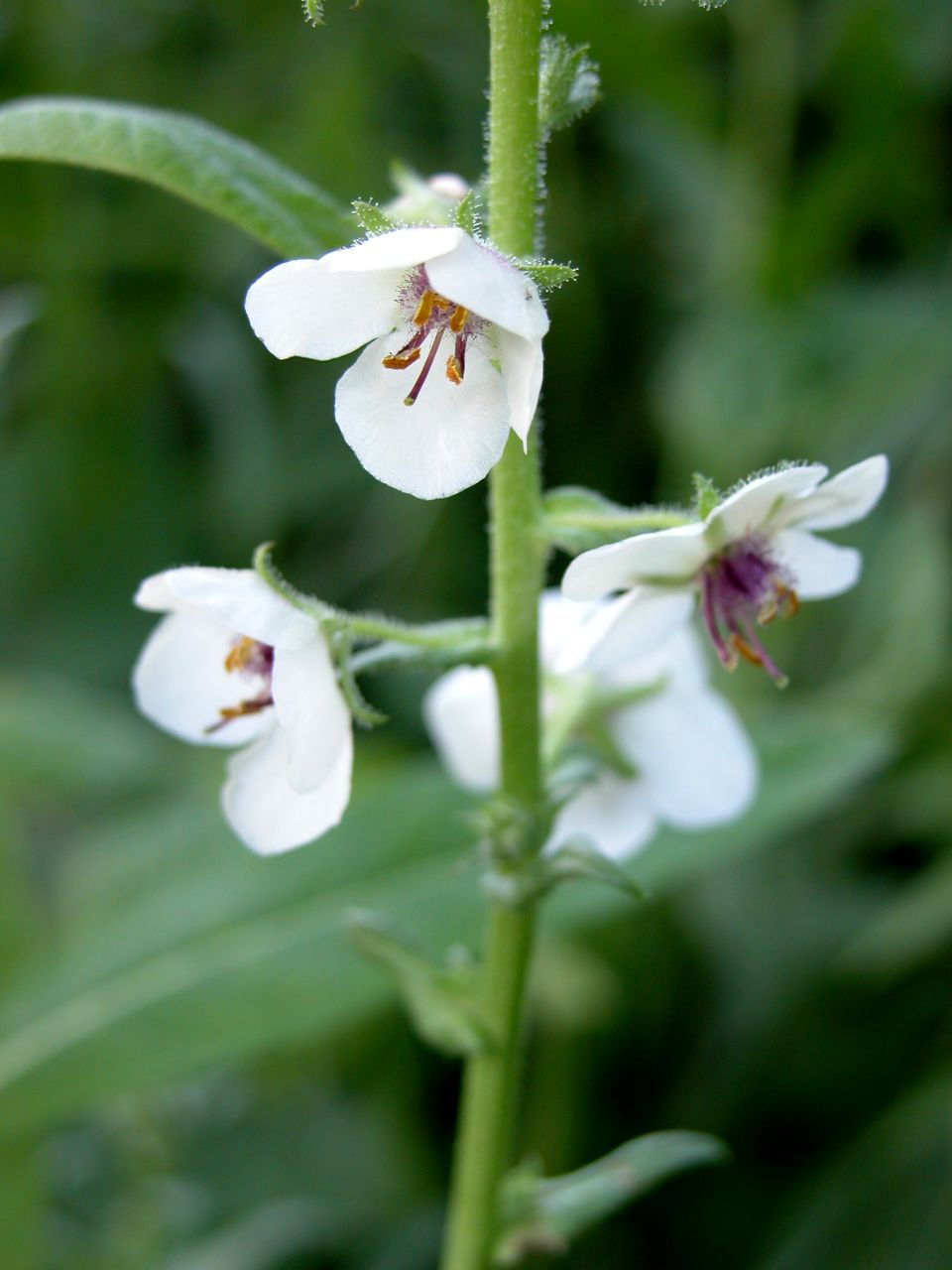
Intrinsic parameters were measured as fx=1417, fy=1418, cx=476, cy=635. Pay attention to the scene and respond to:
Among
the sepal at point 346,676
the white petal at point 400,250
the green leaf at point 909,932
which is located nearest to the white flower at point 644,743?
the sepal at point 346,676

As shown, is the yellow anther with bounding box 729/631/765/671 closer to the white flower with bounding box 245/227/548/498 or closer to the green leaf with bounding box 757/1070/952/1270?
the white flower with bounding box 245/227/548/498

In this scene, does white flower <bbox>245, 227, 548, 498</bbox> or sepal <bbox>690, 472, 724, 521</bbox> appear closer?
white flower <bbox>245, 227, 548, 498</bbox>

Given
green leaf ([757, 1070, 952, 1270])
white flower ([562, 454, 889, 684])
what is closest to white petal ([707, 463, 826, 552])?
white flower ([562, 454, 889, 684])

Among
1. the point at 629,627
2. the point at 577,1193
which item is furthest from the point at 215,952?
the point at 629,627

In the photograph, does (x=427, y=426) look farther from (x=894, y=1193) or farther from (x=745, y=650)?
(x=894, y=1193)

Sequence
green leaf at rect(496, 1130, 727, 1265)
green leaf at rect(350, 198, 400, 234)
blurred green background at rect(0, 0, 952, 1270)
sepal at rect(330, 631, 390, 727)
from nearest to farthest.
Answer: green leaf at rect(350, 198, 400, 234)
sepal at rect(330, 631, 390, 727)
green leaf at rect(496, 1130, 727, 1265)
blurred green background at rect(0, 0, 952, 1270)

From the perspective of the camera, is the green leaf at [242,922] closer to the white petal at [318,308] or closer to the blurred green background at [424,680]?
the blurred green background at [424,680]
